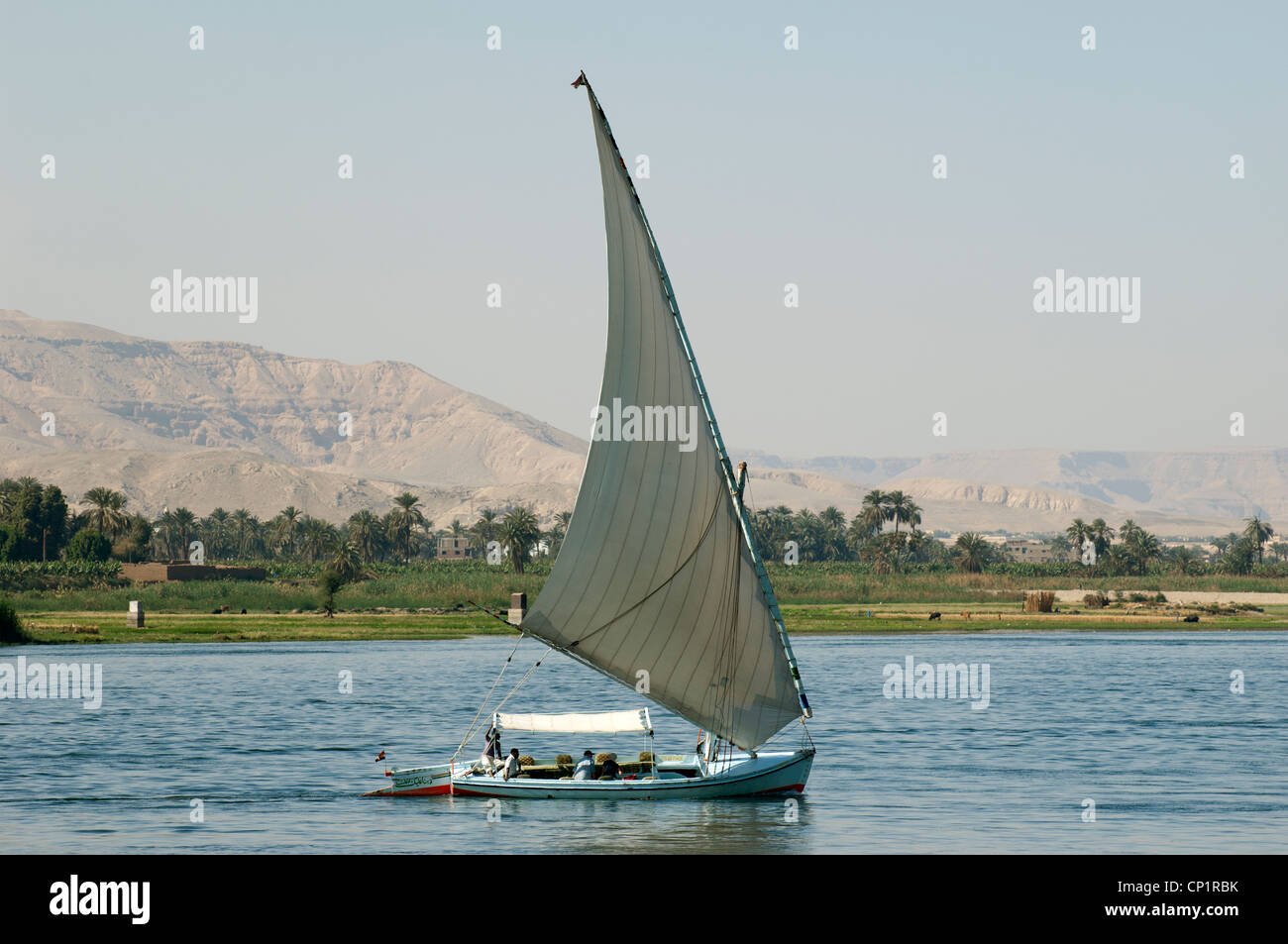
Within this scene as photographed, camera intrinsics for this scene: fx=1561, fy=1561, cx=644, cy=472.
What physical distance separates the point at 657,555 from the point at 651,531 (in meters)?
0.67

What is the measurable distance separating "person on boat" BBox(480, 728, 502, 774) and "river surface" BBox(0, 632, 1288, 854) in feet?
3.79

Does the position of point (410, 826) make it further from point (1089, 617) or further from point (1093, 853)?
point (1089, 617)

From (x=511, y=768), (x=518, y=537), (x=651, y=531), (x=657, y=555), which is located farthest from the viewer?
(x=518, y=537)

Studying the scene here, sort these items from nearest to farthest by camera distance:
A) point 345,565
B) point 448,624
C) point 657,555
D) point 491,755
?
point 657,555 → point 491,755 → point 448,624 → point 345,565

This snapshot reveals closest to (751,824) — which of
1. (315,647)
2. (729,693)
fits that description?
(729,693)

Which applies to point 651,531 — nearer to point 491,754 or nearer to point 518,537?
point 491,754

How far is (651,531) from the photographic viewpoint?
38656 millimetres

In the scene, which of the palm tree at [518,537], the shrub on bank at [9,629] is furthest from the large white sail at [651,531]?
the palm tree at [518,537]

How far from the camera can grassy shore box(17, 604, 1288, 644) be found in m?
122

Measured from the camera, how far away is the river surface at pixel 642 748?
3822 centimetres

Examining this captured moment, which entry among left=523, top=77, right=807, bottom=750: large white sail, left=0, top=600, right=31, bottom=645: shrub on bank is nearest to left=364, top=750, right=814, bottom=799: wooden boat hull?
left=523, top=77, right=807, bottom=750: large white sail

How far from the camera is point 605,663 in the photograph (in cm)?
3956

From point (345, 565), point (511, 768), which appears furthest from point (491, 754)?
point (345, 565)

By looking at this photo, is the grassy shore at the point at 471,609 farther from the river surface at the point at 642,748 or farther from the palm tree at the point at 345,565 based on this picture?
the river surface at the point at 642,748
